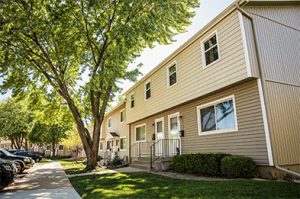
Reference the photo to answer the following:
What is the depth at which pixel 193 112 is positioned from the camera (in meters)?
11.7

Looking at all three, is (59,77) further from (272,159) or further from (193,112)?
(272,159)

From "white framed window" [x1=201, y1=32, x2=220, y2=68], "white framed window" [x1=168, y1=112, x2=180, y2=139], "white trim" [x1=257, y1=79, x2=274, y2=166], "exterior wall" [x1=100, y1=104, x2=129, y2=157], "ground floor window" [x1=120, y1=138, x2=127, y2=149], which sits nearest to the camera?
"white trim" [x1=257, y1=79, x2=274, y2=166]

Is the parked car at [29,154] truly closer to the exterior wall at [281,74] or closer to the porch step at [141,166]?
the porch step at [141,166]

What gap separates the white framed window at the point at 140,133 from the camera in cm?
1768

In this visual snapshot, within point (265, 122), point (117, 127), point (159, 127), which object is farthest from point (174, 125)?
point (117, 127)

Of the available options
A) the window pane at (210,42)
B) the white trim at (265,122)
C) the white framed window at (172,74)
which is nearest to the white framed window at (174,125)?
A: the white framed window at (172,74)

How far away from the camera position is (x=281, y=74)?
8.73 m

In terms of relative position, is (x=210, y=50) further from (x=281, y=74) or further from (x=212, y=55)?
(x=281, y=74)

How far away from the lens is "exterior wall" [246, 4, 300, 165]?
25.7ft

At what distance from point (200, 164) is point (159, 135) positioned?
5.87m

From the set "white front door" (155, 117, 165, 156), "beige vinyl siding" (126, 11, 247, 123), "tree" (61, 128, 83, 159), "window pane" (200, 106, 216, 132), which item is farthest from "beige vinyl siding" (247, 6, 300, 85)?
"tree" (61, 128, 83, 159)

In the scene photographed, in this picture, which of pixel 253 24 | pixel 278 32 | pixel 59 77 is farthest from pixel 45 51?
pixel 278 32

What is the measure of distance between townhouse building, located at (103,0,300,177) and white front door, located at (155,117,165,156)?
5.21ft

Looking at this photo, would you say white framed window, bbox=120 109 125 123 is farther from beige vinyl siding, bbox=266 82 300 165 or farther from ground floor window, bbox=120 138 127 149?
beige vinyl siding, bbox=266 82 300 165
